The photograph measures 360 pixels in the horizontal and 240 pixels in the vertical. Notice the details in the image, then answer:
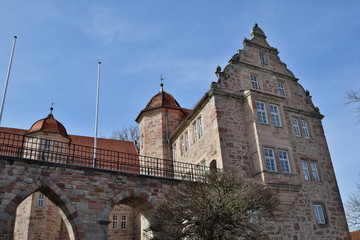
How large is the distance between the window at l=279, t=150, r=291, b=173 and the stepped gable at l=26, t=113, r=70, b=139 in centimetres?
1581

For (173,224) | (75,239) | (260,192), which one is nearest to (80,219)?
(75,239)

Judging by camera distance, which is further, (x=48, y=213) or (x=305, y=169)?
(x=48, y=213)

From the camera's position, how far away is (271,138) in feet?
54.5

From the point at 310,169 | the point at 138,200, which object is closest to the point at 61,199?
the point at 138,200

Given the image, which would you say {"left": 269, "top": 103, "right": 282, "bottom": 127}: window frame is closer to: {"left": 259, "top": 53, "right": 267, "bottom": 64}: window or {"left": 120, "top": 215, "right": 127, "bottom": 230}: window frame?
{"left": 259, "top": 53, "right": 267, "bottom": 64}: window

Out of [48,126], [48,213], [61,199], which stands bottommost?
[61,199]

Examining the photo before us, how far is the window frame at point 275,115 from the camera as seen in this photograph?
57.0 ft

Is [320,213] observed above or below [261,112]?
below

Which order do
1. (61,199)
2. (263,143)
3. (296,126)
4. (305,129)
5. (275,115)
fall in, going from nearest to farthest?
(61,199)
(263,143)
(275,115)
(296,126)
(305,129)

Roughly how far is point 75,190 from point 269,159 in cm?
892

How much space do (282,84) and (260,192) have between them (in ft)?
34.4

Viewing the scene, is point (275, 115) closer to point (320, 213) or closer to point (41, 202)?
point (320, 213)

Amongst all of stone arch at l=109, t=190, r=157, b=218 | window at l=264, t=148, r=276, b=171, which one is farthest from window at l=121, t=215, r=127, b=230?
window at l=264, t=148, r=276, b=171

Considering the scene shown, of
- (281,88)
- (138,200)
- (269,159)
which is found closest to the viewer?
(138,200)
